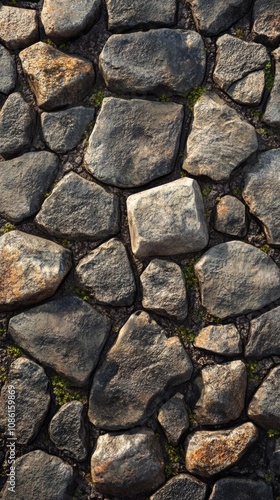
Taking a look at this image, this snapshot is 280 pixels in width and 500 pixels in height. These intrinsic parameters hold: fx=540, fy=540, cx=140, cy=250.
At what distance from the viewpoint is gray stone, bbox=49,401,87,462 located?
195 cm

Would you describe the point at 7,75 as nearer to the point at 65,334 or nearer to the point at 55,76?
the point at 55,76

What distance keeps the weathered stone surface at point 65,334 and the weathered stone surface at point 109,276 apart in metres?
0.07

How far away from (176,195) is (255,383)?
744mm

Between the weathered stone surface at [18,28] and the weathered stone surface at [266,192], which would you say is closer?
the weathered stone surface at [266,192]

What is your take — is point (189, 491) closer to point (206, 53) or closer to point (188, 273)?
point (188, 273)

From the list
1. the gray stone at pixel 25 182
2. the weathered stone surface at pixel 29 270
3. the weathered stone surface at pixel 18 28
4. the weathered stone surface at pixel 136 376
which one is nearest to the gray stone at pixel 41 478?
the weathered stone surface at pixel 136 376

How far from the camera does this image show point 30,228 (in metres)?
2.10

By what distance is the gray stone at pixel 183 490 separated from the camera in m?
1.91

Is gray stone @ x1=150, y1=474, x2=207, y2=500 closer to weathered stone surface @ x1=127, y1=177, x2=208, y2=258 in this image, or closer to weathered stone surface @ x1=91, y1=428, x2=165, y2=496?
weathered stone surface @ x1=91, y1=428, x2=165, y2=496

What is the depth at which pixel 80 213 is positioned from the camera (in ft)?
6.72

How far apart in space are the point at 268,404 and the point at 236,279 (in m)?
0.46

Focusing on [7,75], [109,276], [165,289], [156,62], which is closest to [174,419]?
[165,289]

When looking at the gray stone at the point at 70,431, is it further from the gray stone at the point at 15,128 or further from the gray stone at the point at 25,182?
the gray stone at the point at 15,128

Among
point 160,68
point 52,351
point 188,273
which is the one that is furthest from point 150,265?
point 160,68
